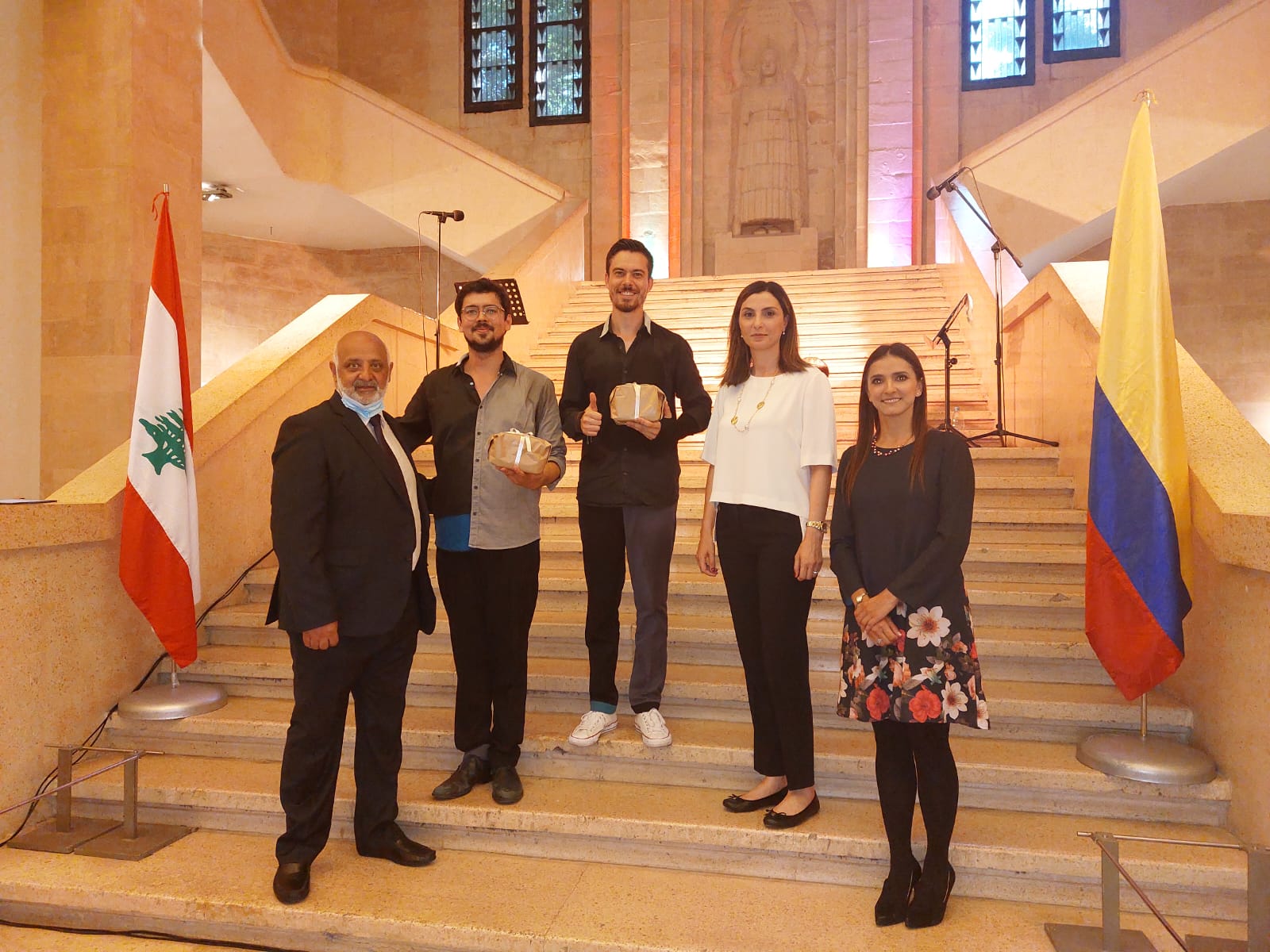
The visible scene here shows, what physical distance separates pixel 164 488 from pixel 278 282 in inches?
444

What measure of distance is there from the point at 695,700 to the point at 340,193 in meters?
9.99

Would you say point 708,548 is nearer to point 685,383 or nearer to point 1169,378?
point 685,383

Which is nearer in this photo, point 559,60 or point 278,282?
point 278,282

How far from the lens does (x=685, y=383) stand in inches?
129

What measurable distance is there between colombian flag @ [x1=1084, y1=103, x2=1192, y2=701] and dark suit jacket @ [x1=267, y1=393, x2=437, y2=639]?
7.62 feet

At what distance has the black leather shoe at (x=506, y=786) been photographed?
10.1ft

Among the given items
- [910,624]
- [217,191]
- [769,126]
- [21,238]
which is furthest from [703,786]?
[769,126]

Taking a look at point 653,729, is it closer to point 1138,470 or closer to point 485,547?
point 485,547

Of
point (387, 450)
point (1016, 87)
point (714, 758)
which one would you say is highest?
point (1016, 87)

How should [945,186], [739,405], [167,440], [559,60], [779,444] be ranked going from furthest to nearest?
[559,60] < [945,186] < [167,440] < [739,405] < [779,444]

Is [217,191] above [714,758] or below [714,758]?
above

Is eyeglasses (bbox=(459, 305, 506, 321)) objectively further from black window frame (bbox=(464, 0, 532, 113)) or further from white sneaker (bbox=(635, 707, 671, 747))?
black window frame (bbox=(464, 0, 532, 113))

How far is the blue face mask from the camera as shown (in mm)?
2752

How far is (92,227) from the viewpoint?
643 cm
